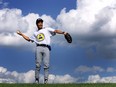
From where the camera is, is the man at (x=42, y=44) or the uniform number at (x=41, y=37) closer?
the man at (x=42, y=44)

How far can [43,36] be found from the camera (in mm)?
15602

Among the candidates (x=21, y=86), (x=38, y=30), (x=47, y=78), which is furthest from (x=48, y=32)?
(x=21, y=86)

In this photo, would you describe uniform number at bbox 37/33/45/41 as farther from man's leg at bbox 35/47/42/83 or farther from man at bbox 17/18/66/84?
man's leg at bbox 35/47/42/83

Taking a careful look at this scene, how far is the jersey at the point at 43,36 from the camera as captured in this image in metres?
15.5

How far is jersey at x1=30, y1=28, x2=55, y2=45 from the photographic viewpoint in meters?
15.5

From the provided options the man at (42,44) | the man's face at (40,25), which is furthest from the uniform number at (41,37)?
the man's face at (40,25)

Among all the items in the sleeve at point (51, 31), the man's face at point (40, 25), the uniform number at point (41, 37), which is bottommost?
the uniform number at point (41, 37)

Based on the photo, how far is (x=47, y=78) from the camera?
1505 cm

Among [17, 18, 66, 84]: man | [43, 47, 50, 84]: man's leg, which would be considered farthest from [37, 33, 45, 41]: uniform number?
[43, 47, 50, 84]: man's leg

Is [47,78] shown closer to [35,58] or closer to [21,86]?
[35,58]

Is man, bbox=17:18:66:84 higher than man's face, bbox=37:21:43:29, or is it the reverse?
man's face, bbox=37:21:43:29

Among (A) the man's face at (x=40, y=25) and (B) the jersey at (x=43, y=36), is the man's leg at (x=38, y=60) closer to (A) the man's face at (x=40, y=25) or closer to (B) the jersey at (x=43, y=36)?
(B) the jersey at (x=43, y=36)

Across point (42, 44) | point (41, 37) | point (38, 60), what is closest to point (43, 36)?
point (41, 37)

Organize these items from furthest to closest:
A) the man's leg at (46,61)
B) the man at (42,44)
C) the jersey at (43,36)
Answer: the jersey at (43,36)
the man at (42,44)
the man's leg at (46,61)
